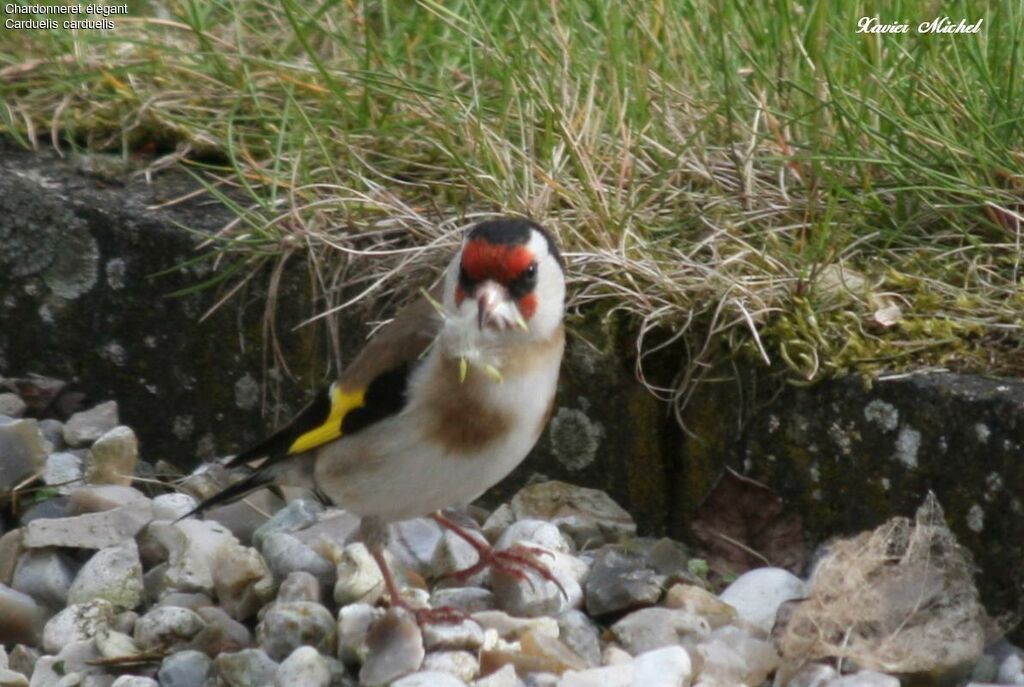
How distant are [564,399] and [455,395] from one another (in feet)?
2.08

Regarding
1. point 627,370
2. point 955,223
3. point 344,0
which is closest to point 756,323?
point 627,370

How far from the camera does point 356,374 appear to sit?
140 inches

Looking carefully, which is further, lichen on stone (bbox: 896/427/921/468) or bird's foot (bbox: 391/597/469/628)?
lichen on stone (bbox: 896/427/921/468)

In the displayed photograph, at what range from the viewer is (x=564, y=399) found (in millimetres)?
3912

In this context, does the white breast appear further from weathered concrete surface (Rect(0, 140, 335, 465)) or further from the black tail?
weathered concrete surface (Rect(0, 140, 335, 465))

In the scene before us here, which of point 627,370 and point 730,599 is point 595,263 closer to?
point 627,370

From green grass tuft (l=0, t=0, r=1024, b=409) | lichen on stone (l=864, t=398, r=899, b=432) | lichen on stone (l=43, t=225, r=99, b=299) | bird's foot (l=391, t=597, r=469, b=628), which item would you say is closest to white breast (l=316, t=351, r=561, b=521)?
bird's foot (l=391, t=597, r=469, b=628)

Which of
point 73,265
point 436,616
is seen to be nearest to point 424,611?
point 436,616

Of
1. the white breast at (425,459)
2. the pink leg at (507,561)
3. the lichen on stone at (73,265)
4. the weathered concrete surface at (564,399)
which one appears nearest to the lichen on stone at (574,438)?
the weathered concrete surface at (564,399)

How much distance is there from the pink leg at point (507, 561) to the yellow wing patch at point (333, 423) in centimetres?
38

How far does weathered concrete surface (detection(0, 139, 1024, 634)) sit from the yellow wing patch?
57 cm

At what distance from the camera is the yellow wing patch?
353 cm

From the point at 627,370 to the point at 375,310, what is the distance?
2.25ft

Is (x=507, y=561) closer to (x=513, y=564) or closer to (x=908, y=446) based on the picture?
(x=513, y=564)
